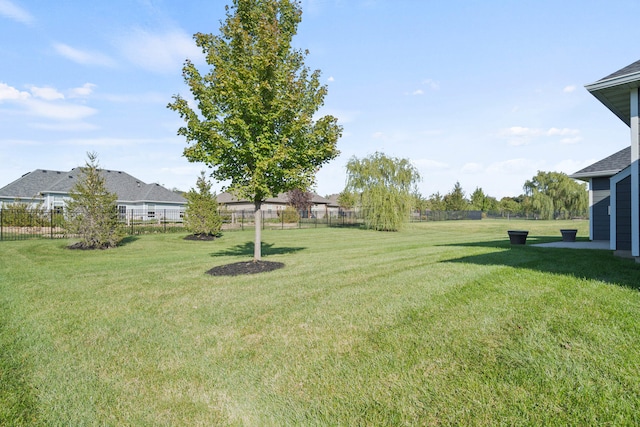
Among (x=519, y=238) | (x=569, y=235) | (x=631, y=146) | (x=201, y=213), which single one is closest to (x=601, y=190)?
(x=569, y=235)

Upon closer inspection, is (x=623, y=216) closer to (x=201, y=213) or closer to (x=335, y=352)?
(x=335, y=352)

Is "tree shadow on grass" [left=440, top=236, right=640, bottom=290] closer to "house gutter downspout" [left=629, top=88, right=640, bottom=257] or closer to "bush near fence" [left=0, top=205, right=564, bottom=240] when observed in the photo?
"house gutter downspout" [left=629, top=88, right=640, bottom=257]

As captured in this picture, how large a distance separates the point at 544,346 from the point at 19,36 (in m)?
14.5

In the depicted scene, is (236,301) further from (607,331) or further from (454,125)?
(454,125)

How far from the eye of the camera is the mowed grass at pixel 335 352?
7.81 feet

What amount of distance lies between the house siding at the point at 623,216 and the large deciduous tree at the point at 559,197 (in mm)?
45330

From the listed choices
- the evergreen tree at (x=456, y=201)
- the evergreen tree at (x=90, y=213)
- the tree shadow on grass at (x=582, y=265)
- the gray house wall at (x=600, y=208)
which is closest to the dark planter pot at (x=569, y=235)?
the gray house wall at (x=600, y=208)

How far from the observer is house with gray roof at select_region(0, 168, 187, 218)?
28828 millimetres

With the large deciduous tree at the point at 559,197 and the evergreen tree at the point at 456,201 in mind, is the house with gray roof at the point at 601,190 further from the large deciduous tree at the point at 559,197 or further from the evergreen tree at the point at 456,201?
the evergreen tree at the point at 456,201

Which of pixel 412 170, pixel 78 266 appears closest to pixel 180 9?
pixel 78 266

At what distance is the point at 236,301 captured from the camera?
5309 millimetres

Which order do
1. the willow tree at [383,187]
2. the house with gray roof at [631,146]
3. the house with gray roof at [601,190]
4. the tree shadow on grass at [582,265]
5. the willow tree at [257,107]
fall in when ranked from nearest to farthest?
the tree shadow on grass at [582,265]
the house with gray roof at [631,146]
the willow tree at [257,107]
the house with gray roof at [601,190]
the willow tree at [383,187]

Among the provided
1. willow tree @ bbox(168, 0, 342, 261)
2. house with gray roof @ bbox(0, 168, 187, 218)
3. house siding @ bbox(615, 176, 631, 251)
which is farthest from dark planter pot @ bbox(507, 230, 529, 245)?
house with gray roof @ bbox(0, 168, 187, 218)

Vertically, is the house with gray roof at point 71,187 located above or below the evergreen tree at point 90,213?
above
